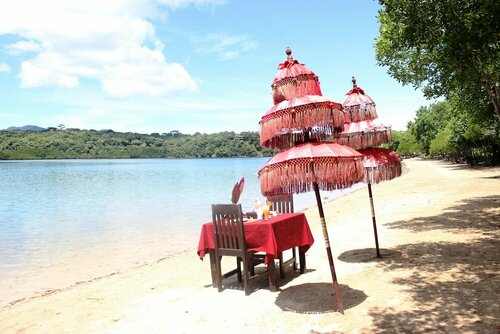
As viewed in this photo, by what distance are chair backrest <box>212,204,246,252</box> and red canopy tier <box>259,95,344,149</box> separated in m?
1.68

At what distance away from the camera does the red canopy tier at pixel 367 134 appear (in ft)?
29.3

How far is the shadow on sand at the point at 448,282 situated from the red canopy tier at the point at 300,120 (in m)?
2.91

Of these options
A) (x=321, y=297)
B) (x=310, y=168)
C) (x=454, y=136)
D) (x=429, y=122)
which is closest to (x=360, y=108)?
(x=310, y=168)

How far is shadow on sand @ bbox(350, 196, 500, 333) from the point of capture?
5.53 metres

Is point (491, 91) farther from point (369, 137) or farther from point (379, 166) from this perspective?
point (379, 166)

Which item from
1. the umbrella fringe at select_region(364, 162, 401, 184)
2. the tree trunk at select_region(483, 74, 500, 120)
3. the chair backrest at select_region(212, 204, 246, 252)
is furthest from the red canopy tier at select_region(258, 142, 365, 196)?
the tree trunk at select_region(483, 74, 500, 120)

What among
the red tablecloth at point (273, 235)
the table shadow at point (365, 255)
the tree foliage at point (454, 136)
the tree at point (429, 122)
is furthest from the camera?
the tree at point (429, 122)

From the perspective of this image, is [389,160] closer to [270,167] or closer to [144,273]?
[270,167]

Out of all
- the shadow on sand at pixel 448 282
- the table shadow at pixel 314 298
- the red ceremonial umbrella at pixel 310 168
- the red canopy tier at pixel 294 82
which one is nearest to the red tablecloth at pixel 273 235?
the table shadow at pixel 314 298

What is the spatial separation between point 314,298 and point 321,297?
0.42ft

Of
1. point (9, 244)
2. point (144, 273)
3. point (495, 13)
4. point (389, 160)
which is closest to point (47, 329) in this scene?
point (144, 273)

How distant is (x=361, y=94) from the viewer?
9.37m

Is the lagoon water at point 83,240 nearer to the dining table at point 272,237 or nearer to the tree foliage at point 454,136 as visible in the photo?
the dining table at point 272,237

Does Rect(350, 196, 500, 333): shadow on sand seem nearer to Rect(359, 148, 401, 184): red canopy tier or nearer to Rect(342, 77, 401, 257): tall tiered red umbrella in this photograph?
Rect(359, 148, 401, 184): red canopy tier
